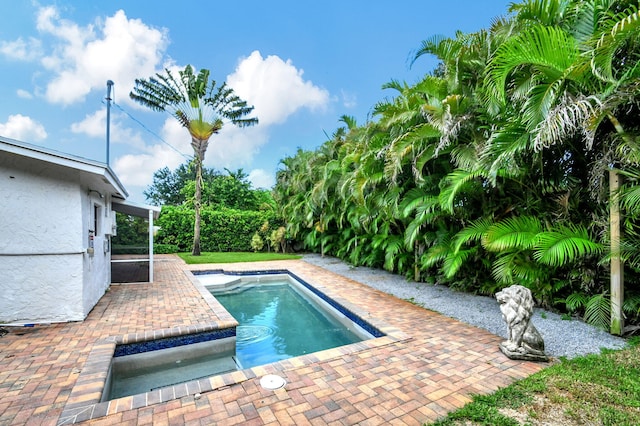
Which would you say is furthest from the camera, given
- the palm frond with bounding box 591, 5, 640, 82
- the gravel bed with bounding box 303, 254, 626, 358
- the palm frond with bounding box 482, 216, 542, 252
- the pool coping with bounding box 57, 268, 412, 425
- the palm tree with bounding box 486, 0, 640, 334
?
the palm frond with bounding box 482, 216, 542, 252

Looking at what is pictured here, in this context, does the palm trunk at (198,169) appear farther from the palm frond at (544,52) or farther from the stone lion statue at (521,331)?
the stone lion statue at (521,331)

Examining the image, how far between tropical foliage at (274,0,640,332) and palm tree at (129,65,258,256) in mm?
10850

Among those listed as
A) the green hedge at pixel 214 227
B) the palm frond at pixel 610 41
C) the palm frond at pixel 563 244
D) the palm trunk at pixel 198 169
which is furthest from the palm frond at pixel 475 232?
the green hedge at pixel 214 227

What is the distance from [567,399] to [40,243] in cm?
788

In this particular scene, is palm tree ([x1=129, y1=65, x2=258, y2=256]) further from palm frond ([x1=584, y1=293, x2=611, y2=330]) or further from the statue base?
palm frond ([x1=584, y1=293, x2=611, y2=330])

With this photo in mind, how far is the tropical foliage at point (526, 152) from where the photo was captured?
13.8 ft

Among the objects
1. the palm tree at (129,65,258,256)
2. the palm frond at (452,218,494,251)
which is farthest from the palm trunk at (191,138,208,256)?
the palm frond at (452,218,494,251)

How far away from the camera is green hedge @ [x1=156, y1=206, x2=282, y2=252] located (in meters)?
19.1

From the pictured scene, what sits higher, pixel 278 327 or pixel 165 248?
pixel 165 248

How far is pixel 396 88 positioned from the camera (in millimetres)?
8359

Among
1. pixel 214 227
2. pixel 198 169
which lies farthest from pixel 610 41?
pixel 214 227

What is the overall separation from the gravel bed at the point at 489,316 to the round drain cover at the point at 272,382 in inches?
147

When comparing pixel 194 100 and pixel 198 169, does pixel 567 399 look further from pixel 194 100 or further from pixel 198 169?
pixel 194 100

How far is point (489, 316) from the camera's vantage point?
6008 millimetres
